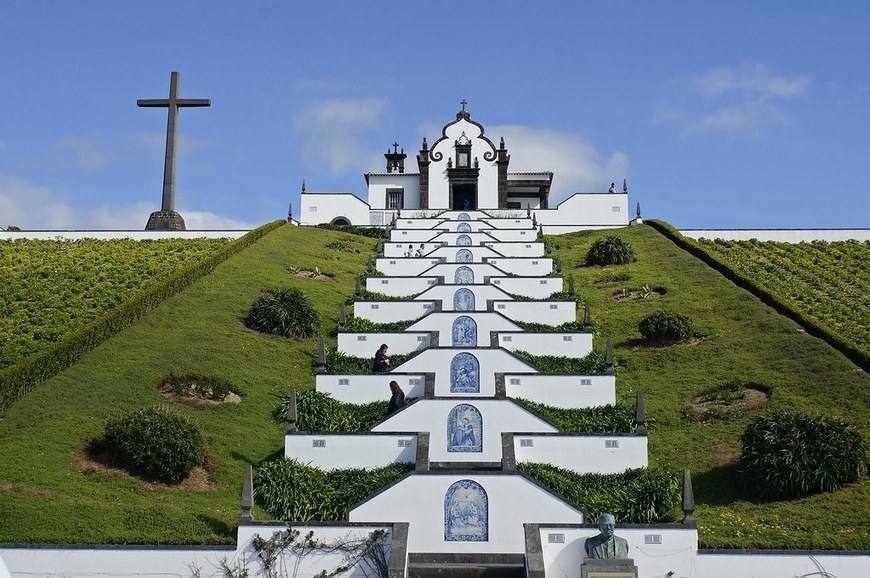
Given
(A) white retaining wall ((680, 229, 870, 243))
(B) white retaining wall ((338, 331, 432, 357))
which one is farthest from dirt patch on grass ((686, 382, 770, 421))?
(A) white retaining wall ((680, 229, 870, 243))

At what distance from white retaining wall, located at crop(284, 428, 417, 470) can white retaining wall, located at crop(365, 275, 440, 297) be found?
14.8m

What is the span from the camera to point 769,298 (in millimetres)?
32031

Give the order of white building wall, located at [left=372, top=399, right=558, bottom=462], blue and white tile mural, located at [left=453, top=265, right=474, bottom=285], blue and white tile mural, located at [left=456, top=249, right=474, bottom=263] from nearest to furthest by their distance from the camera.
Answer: white building wall, located at [left=372, top=399, right=558, bottom=462], blue and white tile mural, located at [left=453, top=265, right=474, bottom=285], blue and white tile mural, located at [left=456, top=249, right=474, bottom=263]

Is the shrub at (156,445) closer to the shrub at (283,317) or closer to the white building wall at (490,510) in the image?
the white building wall at (490,510)

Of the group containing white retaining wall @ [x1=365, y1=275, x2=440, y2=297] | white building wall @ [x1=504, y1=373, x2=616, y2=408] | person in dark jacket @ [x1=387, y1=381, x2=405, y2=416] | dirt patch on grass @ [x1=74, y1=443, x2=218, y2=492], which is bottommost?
dirt patch on grass @ [x1=74, y1=443, x2=218, y2=492]

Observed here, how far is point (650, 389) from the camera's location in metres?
25.4

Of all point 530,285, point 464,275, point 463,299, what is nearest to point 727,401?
point 463,299

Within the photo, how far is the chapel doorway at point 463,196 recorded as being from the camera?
57.9m

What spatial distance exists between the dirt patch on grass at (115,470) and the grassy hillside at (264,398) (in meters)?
0.06

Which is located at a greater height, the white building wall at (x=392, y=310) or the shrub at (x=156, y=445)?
the white building wall at (x=392, y=310)

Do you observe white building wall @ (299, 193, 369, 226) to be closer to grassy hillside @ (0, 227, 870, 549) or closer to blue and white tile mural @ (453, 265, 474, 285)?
grassy hillside @ (0, 227, 870, 549)

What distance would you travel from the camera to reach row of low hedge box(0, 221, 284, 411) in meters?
22.8

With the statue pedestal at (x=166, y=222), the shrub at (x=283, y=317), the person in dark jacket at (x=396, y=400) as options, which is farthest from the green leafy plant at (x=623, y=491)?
the statue pedestal at (x=166, y=222)

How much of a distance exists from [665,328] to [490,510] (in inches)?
506
